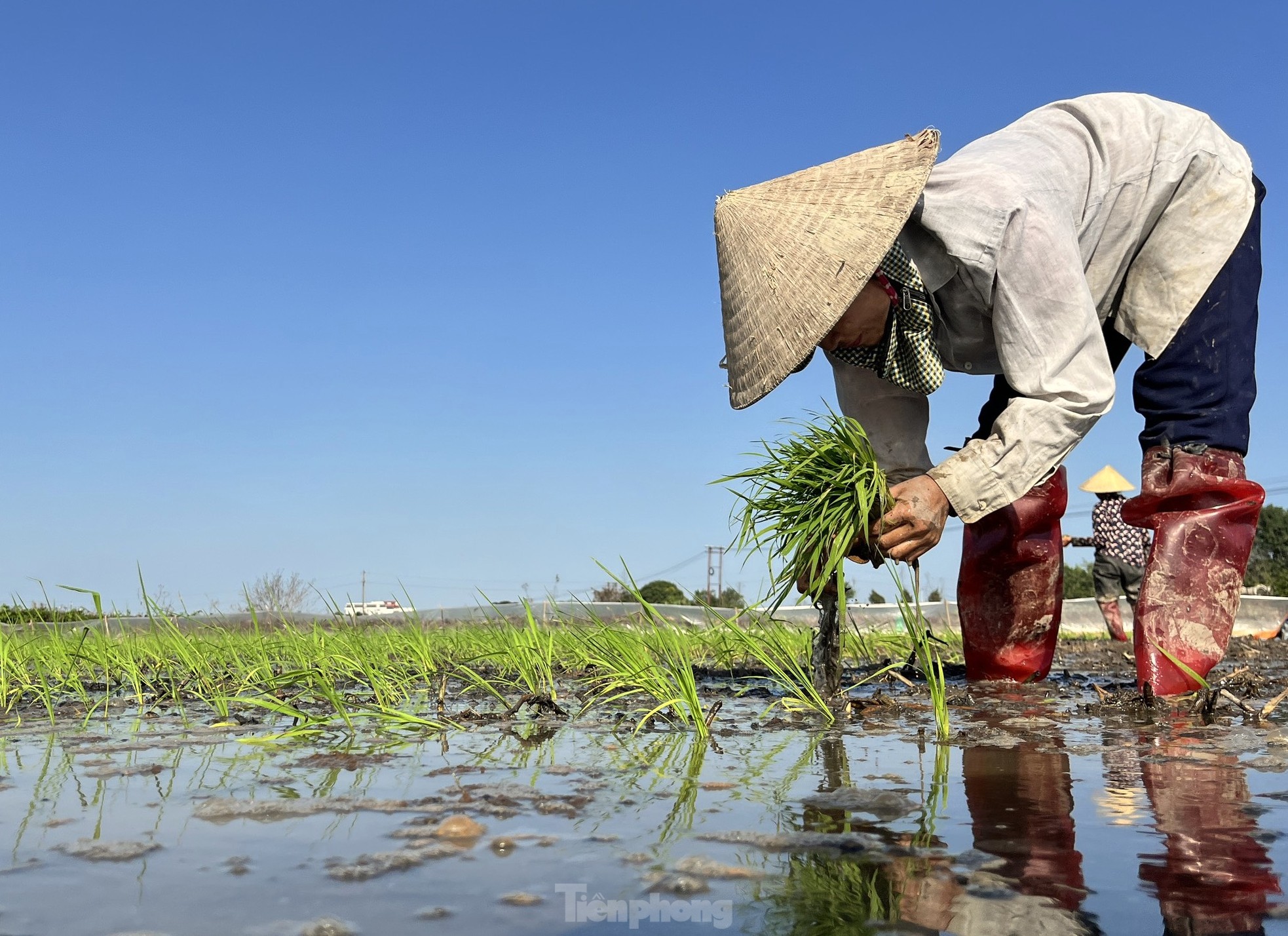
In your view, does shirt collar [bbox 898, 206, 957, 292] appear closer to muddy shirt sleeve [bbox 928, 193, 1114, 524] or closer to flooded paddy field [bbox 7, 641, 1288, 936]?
muddy shirt sleeve [bbox 928, 193, 1114, 524]

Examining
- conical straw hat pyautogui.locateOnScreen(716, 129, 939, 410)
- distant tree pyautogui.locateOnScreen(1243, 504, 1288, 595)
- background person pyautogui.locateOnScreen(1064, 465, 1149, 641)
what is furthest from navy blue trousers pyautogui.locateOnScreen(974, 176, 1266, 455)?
distant tree pyautogui.locateOnScreen(1243, 504, 1288, 595)

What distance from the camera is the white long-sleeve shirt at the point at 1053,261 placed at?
2.62 metres

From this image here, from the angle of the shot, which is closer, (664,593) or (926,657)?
(926,657)

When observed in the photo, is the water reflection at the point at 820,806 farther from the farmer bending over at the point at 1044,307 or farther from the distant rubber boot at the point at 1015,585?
the distant rubber boot at the point at 1015,585

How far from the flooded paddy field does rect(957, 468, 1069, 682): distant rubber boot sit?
1.24 m

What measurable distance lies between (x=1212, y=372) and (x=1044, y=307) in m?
0.80

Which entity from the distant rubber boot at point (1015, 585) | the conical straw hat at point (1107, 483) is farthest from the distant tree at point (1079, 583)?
the distant rubber boot at point (1015, 585)

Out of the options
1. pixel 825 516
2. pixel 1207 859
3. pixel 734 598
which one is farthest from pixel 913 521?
pixel 734 598

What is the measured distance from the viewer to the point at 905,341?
3.09 m

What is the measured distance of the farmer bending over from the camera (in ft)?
8.61

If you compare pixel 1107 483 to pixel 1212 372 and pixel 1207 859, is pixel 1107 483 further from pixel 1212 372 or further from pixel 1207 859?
pixel 1207 859

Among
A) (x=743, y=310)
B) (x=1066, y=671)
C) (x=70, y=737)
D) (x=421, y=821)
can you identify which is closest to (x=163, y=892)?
(x=421, y=821)

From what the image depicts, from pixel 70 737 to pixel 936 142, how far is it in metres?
2.63

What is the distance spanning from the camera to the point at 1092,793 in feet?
5.15
